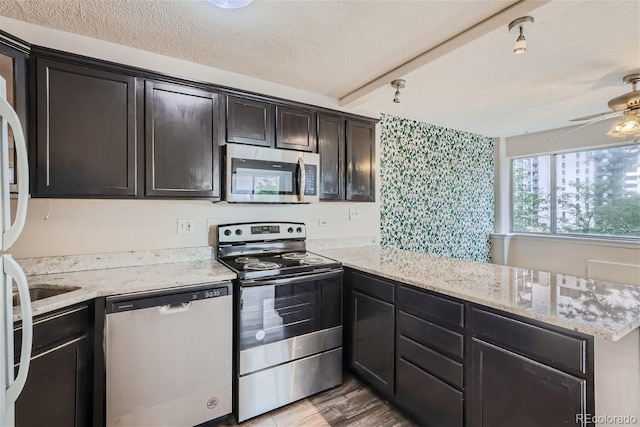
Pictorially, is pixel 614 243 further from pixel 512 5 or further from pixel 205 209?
pixel 205 209

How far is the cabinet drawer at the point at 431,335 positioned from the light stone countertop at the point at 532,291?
0.22 metres

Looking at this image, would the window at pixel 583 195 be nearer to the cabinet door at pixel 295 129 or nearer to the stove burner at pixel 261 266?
the cabinet door at pixel 295 129

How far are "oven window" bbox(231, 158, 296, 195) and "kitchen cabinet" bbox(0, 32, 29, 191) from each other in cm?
114

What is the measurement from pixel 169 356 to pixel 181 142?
4.44ft

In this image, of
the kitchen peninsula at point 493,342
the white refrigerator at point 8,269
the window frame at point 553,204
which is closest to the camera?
the white refrigerator at point 8,269

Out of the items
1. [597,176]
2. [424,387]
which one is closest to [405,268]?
[424,387]

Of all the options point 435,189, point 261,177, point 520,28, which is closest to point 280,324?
point 261,177

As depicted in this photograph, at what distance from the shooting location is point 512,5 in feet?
5.04

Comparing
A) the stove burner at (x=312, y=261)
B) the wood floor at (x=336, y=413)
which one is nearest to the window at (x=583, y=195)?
the wood floor at (x=336, y=413)

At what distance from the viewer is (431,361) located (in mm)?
1706

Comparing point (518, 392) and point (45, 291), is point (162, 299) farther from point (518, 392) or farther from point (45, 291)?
point (518, 392)

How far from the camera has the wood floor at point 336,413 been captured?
1899mm

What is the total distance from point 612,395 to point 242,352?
1.78m

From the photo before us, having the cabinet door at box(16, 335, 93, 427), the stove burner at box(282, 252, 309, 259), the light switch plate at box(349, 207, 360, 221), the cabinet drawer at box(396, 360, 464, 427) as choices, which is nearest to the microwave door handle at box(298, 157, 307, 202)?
the stove burner at box(282, 252, 309, 259)
